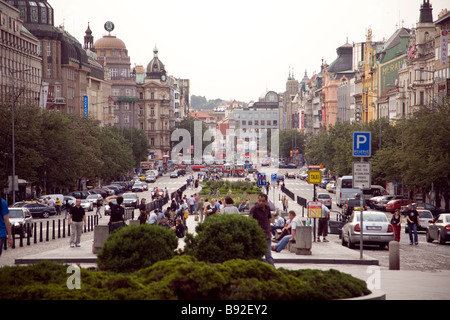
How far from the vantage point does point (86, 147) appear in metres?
76.4

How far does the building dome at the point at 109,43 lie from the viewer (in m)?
176

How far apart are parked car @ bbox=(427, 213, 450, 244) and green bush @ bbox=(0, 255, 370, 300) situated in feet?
67.8

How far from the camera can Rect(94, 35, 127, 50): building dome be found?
176500 millimetres

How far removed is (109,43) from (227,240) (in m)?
167

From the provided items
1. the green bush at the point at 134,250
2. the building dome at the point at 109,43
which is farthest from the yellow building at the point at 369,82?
the green bush at the point at 134,250

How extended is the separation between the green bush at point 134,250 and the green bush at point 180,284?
3.25ft

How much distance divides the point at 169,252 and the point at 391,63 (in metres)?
101

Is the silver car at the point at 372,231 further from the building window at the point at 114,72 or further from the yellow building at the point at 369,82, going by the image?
the building window at the point at 114,72

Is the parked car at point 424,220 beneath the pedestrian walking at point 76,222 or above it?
beneath

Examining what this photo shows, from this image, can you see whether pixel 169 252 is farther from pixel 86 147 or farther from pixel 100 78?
pixel 100 78

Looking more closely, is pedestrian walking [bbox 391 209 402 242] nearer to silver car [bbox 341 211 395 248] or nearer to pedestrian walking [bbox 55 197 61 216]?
silver car [bbox 341 211 395 248]

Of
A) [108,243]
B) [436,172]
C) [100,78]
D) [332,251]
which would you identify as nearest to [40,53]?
[100,78]

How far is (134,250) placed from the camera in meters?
12.9

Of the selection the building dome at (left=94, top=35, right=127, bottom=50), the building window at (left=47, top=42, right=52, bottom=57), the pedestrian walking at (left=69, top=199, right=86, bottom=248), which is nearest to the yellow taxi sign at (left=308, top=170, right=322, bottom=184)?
the pedestrian walking at (left=69, top=199, right=86, bottom=248)
